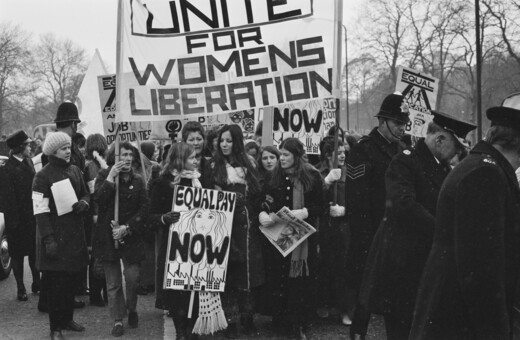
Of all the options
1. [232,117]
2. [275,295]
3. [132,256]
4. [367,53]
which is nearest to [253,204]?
[275,295]

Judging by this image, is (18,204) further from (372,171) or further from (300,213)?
(372,171)

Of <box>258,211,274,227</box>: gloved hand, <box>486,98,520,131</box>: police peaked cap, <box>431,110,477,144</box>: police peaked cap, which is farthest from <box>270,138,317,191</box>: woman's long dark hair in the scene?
<box>486,98,520,131</box>: police peaked cap

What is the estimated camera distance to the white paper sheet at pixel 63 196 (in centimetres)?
585

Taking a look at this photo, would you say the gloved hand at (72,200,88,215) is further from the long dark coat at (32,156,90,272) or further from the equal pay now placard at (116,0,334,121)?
the equal pay now placard at (116,0,334,121)

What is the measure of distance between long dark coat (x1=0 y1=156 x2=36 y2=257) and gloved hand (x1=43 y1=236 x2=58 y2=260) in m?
1.94

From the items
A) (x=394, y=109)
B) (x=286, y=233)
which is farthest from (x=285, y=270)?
(x=394, y=109)

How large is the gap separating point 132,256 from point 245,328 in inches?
51.7

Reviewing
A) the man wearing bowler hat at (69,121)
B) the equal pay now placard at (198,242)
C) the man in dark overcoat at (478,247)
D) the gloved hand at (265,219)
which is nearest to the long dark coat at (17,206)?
the man wearing bowler hat at (69,121)

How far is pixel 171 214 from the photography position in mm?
5508

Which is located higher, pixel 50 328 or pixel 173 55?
pixel 173 55

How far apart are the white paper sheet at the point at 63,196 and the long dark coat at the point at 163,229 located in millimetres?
824

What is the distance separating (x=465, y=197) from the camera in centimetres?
258

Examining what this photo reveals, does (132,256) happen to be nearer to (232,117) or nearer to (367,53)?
(232,117)

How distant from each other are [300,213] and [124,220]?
174cm
